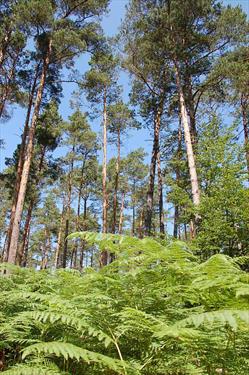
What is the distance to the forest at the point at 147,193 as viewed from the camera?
6.71 ft

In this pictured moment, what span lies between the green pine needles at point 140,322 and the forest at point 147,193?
1 cm

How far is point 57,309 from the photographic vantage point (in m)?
2.19

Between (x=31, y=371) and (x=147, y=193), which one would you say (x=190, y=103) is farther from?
(x=31, y=371)

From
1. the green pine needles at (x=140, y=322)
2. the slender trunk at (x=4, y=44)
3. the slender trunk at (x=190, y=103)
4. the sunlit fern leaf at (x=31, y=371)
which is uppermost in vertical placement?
the slender trunk at (x=4, y=44)

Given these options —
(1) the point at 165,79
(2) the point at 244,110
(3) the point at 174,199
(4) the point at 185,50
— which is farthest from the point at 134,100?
(3) the point at 174,199

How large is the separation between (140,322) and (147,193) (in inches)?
546

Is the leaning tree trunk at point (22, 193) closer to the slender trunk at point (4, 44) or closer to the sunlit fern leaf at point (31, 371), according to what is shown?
the slender trunk at point (4, 44)

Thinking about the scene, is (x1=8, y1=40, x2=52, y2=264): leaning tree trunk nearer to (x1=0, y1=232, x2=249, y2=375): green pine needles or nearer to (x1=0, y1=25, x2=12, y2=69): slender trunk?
(x1=0, y1=25, x2=12, y2=69): slender trunk

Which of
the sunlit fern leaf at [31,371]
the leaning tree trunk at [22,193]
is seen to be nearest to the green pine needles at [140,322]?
the sunlit fern leaf at [31,371]

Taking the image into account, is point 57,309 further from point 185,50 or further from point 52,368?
point 185,50

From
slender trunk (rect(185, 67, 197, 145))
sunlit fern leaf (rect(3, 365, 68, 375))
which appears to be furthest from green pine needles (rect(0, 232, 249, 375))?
slender trunk (rect(185, 67, 197, 145))

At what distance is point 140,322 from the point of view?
81.3 inches

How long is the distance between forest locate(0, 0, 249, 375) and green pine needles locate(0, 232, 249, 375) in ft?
0.04

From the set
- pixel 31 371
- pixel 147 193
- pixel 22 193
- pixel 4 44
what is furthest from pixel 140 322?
pixel 4 44
